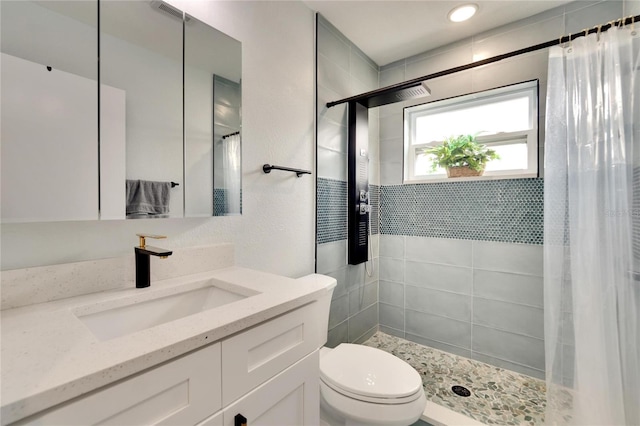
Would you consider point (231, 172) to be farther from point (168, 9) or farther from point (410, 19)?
point (410, 19)

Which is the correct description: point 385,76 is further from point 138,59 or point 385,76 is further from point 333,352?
point 333,352

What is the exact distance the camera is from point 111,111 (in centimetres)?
95

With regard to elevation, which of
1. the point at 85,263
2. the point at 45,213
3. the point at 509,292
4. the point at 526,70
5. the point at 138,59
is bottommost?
the point at 509,292

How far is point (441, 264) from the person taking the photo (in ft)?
7.27

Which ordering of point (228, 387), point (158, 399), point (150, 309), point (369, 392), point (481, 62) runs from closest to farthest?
point (158, 399) → point (228, 387) → point (150, 309) → point (369, 392) → point (481, 62)

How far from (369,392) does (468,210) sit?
4.86 ft

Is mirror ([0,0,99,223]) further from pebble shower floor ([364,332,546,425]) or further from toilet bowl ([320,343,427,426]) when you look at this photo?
pebble shower floor ([364,332,546,425])

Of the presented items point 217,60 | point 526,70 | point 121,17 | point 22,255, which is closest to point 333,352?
point 22,255

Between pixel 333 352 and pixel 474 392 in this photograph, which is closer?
pixel 333 352

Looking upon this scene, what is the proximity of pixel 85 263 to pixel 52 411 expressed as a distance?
57cm

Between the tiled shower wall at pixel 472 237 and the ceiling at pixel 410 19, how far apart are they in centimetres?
10

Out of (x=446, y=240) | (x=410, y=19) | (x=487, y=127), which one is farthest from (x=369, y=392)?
(x=410, y=19)

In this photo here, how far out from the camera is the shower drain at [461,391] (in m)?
1.73

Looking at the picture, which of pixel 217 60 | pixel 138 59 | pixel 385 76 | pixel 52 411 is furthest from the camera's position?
pixel 385 76
